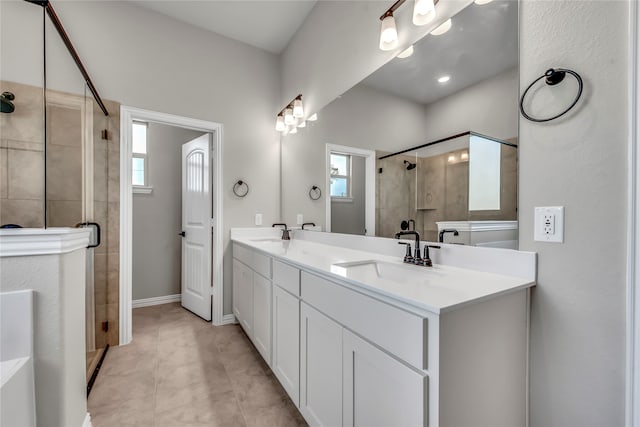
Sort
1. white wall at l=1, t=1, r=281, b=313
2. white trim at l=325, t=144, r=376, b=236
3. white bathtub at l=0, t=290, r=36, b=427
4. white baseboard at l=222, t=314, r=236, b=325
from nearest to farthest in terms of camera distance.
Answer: white bathtub at l=0, t=290, r=36, b=427 < white trim at l=325, t=144, r=376, b=236 < white wall at l=1, t=1, r=281, b=313 < white baseboard at l=222, t=314, r=236, b=325

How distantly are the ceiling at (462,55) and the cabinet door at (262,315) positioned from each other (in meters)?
1.49

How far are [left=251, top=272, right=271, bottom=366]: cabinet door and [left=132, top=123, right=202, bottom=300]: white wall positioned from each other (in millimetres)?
1944

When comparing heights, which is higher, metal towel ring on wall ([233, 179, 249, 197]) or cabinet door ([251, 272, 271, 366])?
metal towel ring on wall ([233, 179, 249, 197])

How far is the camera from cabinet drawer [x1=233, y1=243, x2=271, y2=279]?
5.95ft

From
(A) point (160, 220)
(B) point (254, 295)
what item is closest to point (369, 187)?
(B) point (254, 295)

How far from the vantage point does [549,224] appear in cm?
94

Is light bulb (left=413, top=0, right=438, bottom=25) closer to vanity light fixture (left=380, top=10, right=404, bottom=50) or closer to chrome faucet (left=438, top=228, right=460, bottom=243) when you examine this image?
vanity light fixture (left=380, top=10, right=404, bottom=50)

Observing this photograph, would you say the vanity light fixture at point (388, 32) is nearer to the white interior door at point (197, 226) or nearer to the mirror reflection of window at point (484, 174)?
the mirror reflection of window at point (484, 174)

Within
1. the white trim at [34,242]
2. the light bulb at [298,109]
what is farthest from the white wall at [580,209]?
the light bulb at [298,109]

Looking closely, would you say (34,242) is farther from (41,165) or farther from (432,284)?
(432,284)

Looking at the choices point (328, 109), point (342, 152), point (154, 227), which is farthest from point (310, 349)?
point (154, 227)

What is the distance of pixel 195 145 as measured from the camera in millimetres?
3008

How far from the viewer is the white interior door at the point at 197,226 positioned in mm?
2809

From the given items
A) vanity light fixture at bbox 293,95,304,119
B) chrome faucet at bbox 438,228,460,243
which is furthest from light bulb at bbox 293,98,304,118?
chrome faucet at bbox 438,228,460,243
